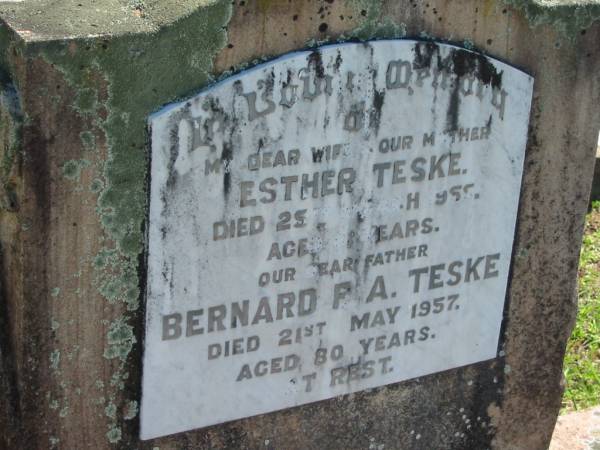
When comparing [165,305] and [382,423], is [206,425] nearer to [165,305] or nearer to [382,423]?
[165,305]

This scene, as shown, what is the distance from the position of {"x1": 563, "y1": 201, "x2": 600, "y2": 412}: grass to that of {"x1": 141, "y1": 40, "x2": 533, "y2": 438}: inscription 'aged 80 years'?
38.8 inches

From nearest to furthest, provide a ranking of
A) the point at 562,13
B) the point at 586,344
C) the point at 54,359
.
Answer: the point at 54,359 → the point at 562,13 → the point at 586,344

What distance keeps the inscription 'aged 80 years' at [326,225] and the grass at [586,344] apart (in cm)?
98

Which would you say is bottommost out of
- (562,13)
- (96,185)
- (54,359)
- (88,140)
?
(54,359)

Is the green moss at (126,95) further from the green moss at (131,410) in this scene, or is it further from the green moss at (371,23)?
the green moss at (371,23)

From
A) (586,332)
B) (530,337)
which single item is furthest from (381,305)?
A: (586,332)

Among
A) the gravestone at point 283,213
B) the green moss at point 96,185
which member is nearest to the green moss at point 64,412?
the gravestone at point 283,213

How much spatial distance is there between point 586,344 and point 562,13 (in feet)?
5.55

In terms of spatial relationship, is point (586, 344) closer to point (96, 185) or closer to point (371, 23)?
point (371, 23)

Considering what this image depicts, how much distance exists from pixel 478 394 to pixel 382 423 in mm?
328

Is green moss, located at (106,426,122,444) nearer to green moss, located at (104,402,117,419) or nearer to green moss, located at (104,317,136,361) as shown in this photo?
green moss, located at (104,402,117,419)

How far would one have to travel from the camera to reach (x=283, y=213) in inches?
108

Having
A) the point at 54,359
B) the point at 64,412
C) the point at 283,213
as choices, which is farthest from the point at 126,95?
the point at 64,412

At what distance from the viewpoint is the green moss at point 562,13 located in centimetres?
296
